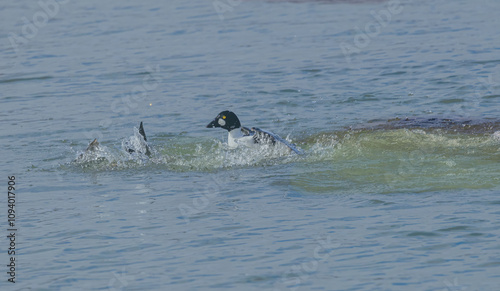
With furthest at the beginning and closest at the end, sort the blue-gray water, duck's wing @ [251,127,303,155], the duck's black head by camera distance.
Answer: the duck's black head
duck's wing @ [251,127,303,155]
the blue-gray water

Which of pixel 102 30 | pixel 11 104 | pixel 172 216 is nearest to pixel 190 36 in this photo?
pixel 102 30

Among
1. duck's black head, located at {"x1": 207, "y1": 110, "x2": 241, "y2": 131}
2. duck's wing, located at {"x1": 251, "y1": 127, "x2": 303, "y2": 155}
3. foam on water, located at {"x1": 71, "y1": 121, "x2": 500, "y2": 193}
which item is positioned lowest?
foam on water, located at {"x1": 71, "y1": 121, "x2": 500, "y2": 193}

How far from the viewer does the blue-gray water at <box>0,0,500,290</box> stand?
789 cm

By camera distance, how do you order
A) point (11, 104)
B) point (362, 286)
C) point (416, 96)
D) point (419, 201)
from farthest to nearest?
point (11, 104) < point (416, 96) < point (419, 201) < point (362, 286)

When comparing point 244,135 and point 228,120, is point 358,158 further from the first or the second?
point 228,120

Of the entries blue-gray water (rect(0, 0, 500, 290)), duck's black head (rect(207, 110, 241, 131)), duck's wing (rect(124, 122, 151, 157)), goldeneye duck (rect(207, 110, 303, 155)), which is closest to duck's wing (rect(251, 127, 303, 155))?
goldeneye duck (rect(207, 110, 303, 155))

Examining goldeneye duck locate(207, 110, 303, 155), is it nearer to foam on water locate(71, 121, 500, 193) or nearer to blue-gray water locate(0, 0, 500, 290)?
foam on water locate(71, 121, 500, 193)

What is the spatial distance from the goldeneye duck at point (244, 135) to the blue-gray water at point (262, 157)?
0.22 m

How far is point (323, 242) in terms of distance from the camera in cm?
831

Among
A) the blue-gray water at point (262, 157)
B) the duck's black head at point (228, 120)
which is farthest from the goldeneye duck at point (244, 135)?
the blue-gray water at point (262, 157)

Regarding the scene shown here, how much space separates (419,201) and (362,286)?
260 cm

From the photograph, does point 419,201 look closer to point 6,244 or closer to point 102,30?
point 6,244

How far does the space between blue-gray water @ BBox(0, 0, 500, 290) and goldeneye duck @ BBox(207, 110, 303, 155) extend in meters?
0.22

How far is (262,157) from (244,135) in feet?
2.46
